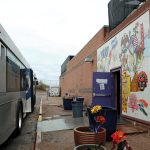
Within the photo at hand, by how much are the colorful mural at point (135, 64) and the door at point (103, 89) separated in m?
0.74

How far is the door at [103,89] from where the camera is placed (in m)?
15.5

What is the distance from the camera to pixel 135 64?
1262 cm

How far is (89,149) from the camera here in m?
6.31

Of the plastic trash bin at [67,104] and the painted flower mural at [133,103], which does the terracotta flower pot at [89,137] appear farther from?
the plastic trash bin at [67,104]

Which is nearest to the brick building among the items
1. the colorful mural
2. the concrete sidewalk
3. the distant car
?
the colorful mural

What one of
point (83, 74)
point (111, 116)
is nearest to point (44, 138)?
point (111, 116)

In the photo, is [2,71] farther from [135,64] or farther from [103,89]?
[103,89]

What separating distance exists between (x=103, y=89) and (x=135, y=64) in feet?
11.4

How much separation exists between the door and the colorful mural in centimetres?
74

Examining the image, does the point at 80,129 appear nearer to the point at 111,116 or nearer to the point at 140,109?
the point at 111,116

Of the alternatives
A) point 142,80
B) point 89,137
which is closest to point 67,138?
point 89,137

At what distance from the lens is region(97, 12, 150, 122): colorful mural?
11.5 metres

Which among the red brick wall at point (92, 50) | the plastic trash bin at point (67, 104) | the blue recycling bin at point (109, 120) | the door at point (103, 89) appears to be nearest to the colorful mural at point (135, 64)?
the red brick wall at point (92, 50)

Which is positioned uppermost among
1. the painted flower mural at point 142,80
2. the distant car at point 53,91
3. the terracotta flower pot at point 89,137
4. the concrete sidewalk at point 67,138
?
the painted flower mural at point 142,80
